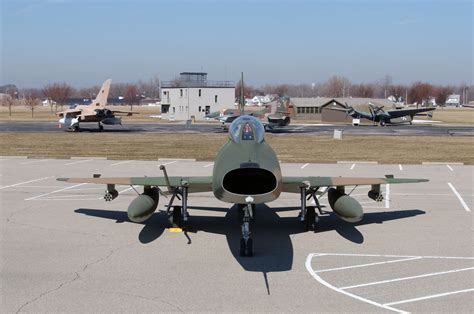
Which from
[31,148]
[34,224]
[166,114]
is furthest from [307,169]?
[166,114]

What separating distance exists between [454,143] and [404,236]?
32176 mm

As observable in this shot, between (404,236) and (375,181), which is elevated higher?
(375,181)

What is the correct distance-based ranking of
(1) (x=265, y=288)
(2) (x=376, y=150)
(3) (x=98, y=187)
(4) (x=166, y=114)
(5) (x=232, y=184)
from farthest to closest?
(4) (x=166, y=114)
(2) (x=376, y=150)
(3) (x=98, y=187)
(5) (x=232, y=184)
(1) (x=265, y=288)

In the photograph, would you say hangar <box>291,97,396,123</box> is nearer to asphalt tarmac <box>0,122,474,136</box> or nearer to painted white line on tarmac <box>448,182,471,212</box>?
asphalt tarmac <box>0,122,474,136</box>

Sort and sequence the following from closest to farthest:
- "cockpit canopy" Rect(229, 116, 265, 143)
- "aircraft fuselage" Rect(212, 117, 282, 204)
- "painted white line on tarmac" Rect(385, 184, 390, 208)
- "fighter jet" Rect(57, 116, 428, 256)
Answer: "aircraft fuselage" Rect(212, 117, 282, 204)
"fighter jet" Rect(57, 116, 428, 256)
"cockpit canopy" Rect(229, 116, 265, 143)
"painted white line on tarmac" Rect(385, 184, 390, 208)

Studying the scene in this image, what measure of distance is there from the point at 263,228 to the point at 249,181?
2.93 metres

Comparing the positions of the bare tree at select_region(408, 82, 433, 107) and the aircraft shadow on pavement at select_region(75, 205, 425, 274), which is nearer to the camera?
the aircraft shadow on pavement at select_region(75, 205, 425, 274)

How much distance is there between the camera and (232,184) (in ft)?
37.1

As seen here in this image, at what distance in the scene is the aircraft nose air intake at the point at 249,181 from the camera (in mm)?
11211

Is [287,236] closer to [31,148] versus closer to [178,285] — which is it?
A: [178,285]

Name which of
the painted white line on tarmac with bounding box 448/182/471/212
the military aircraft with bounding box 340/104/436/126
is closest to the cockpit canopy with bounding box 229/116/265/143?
the painted white line on tarmac with bounding box 448/182/471/212

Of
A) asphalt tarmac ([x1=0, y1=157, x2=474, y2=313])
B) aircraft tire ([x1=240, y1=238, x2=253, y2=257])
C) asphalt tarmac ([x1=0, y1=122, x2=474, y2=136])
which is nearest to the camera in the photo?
asphalt tarmac ([x1=0, y1=157, x2=474, y2=313])

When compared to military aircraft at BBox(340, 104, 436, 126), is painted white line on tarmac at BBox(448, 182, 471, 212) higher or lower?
lower

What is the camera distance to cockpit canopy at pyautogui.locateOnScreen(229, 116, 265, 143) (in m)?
12.5
